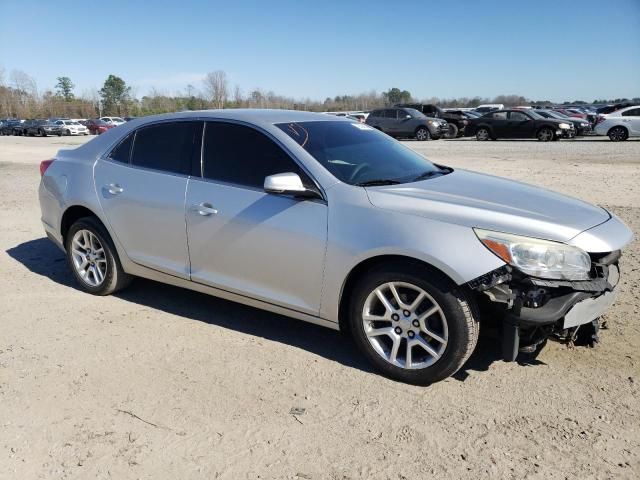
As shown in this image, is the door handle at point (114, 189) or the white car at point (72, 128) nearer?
the door handle at point (114, 189)

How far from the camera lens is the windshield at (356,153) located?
12.5ft

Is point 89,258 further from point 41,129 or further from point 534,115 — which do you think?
point 41,129

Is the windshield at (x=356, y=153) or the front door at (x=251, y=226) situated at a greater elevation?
the windshield at (x=356, y=153)

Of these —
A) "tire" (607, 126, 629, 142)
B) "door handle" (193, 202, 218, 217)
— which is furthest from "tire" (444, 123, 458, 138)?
"door handle" (193, 202, 218, 217)

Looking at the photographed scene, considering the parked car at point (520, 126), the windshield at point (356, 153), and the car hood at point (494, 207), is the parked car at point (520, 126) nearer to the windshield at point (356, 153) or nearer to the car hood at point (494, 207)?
the windshield at point (356, 153)

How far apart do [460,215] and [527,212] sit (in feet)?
1.43

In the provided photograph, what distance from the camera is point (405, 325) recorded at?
3.36m

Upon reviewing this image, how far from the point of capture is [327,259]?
3496mm

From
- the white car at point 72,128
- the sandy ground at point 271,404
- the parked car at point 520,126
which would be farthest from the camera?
the white car at point 72,128

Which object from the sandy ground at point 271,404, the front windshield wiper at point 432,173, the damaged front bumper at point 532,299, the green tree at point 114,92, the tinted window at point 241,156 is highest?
the green tree at point 114,92

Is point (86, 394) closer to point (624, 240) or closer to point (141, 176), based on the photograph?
point (141, 176)

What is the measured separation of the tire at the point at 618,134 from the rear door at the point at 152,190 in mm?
24351

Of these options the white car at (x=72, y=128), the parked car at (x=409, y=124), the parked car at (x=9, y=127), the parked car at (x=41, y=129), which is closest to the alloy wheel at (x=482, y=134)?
the parked car at (x=409, y=124)

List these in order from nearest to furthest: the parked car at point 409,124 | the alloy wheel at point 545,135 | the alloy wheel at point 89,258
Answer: the alloy wheel at point 89,258 < the alloy wheel at point 545,135 < the parked car at point 409,124
